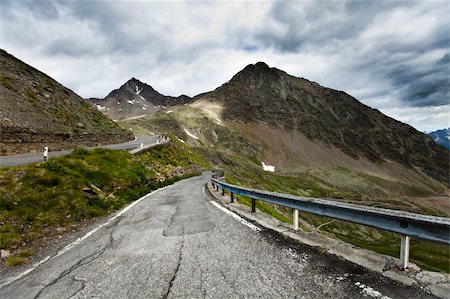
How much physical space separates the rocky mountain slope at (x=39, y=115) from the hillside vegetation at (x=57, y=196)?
1057 centimetres

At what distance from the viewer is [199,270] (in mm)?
5902

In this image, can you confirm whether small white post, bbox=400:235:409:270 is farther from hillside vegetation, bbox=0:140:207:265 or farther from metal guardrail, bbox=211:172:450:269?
hillside vegetation, bbox=0:140:207:265

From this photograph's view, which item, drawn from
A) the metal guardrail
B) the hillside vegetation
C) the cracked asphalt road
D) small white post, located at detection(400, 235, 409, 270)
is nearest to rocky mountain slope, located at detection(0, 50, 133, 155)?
the hillside vegetation

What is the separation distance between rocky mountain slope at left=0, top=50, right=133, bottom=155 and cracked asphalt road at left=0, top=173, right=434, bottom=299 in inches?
792

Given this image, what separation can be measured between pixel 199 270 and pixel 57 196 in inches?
347

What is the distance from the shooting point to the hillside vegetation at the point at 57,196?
9641 millimetres

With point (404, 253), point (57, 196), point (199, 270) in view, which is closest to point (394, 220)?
point (404, 253)

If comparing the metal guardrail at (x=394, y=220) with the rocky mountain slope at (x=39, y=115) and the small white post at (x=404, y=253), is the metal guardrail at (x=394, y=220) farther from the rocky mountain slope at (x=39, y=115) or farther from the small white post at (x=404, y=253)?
the rocky mountain slope at (x=39, y=115)

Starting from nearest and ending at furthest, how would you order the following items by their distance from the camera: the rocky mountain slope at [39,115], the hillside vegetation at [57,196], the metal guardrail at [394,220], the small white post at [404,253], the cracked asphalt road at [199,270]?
the metal guardrail at [394,220], the cracked asphalt road at [199,270], the small white post at [404,253], the hillside vegetation at [57,196], the rocky mountain slope at [39,115]

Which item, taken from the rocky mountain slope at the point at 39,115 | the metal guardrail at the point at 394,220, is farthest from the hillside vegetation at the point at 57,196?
the rocky mountain slope at the point at 39,115

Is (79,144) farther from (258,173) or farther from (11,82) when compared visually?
(258,173)

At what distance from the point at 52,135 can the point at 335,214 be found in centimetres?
2893

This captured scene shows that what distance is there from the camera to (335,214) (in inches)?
270

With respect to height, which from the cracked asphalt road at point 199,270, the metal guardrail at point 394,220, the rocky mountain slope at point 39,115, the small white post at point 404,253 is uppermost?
the rocky mountain slope at point 39,115
